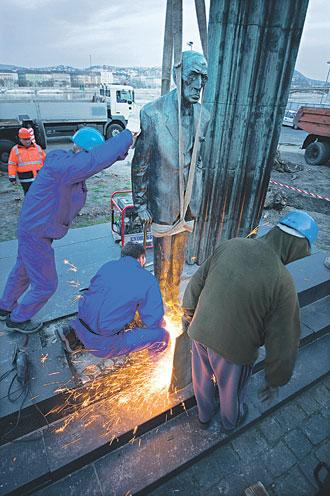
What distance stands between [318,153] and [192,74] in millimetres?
13109

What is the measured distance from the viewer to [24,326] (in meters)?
3.10

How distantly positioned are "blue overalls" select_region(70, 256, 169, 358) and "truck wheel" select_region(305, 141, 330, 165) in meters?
13.4

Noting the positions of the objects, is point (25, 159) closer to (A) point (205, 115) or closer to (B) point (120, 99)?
(A) point (205, 115)

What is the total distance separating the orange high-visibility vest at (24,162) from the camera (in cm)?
607

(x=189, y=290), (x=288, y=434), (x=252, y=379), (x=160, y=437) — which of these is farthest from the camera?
(x=252, y=379)

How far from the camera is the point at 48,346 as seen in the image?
2906 millimetres

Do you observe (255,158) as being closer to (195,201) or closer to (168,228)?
(195,201)

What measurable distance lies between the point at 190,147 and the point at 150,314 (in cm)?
157

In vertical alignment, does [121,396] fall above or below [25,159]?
below

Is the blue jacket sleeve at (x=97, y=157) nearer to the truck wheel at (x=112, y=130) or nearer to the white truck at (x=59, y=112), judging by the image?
the white truck at (x=59, y=112)

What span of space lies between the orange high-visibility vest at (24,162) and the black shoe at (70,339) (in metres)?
4.43

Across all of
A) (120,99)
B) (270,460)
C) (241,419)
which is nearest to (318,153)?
(120,99)

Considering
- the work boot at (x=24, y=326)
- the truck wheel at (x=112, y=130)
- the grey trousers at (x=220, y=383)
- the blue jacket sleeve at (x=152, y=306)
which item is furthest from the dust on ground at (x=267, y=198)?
the grey trousers at (x=220, y=383)

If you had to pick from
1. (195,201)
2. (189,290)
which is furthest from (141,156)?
(189,290)
